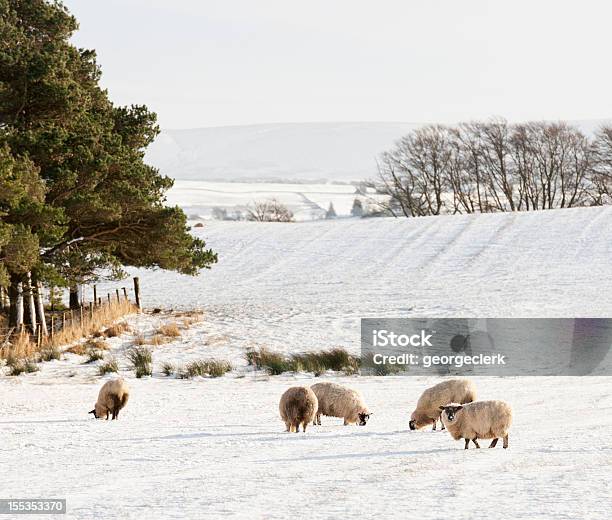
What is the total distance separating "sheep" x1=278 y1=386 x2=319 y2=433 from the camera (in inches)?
548

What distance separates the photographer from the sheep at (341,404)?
49.0ft

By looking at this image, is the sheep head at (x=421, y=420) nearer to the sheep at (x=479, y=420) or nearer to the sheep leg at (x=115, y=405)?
the sheep at (x=479, y=420)

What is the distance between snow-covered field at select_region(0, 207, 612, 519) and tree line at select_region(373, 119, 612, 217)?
50.3 m

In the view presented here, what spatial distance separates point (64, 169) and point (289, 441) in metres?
18.8

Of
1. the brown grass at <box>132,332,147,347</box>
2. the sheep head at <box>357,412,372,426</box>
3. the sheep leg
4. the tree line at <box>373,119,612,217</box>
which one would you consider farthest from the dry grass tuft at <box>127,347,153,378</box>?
the tree line at <box>373,119,612,217</box>

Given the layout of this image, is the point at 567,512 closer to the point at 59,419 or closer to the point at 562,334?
the point at 59,419

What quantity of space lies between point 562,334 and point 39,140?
18.8 meters

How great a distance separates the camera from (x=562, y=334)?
33.4m

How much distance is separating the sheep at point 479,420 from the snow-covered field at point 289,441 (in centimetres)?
26

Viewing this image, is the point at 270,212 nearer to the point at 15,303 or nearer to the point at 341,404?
the point at 15,303

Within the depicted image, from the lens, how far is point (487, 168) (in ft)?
322

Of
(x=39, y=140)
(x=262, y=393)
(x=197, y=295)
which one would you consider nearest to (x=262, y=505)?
(x=262, y=393)

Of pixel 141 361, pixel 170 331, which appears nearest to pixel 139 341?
pixel 170 331

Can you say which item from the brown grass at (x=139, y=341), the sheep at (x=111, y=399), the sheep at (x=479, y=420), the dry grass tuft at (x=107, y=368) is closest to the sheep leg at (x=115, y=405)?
the sheep at (x=111, y=399)
